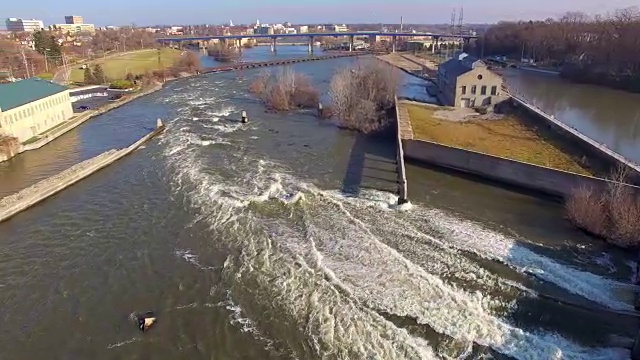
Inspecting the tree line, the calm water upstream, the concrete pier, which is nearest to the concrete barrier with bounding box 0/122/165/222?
the concrete pier

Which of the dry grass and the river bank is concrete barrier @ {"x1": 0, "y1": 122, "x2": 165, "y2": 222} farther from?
the river bank

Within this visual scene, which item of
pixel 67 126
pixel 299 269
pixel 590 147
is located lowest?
pixel 299 269

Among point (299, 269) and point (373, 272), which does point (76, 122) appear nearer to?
point (299, 269)

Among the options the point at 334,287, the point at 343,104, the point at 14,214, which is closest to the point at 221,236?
the point at 334,287

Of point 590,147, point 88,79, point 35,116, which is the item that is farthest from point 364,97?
point 88,79

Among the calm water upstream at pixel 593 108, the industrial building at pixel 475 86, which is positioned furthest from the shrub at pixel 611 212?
the industrial building at pixel 475 86
